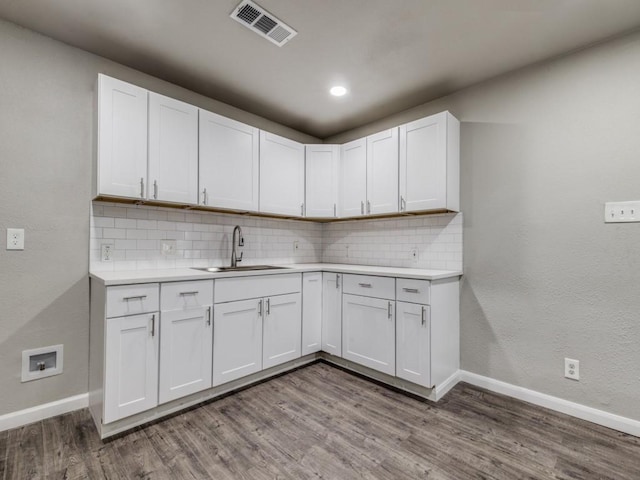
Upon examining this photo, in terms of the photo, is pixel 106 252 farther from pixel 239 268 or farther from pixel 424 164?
pixel 424 164

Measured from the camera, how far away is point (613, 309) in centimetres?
199

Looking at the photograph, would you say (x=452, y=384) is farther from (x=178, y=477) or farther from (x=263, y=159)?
(x=263, y=159)

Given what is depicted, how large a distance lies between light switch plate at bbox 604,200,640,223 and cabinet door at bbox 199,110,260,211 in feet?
8.67

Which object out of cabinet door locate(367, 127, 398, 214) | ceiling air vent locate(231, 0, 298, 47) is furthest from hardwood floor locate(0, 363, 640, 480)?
ceiling air vent locate(231, 0, 298, 47)

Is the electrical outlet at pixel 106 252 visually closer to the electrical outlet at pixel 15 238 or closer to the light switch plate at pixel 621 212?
the electrical outlet at pixel 15 238

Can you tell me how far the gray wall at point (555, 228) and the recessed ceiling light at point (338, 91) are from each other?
40.7 inches

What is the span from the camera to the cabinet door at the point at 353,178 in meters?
3.12

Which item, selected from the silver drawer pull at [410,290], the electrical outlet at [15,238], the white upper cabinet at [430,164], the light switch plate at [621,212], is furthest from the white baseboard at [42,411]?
the light switch plate at [621,212]

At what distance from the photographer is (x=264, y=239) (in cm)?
332

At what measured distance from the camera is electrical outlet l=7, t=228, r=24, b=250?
6.33ft

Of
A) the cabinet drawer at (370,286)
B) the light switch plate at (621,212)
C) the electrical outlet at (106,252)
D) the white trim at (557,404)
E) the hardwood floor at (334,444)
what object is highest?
the light switch plate at (621,212)

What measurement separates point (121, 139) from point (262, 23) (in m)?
1.22

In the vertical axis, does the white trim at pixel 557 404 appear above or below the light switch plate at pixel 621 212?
below

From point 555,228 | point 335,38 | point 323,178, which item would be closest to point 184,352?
point 323,178
